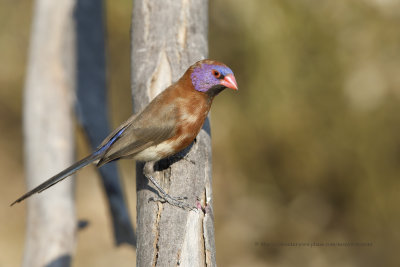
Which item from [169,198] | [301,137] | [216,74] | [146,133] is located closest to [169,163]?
[146,133]

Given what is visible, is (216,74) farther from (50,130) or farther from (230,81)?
(50,130)

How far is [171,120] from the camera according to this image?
125 inches

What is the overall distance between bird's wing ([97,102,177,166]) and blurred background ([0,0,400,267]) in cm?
341

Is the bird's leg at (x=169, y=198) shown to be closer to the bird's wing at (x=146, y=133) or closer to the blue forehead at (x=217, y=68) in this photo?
the bird's wing at (x=146, y=133)

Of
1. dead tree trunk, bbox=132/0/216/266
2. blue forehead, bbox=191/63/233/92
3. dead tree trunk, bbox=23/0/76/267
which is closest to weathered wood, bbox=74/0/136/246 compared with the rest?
dead tree trunk, bbox=23/0/76/267

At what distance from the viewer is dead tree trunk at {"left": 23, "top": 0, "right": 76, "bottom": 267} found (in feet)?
13.0

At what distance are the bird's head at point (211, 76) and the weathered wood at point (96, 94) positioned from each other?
1383 mm

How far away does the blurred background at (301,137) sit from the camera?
6.07 m

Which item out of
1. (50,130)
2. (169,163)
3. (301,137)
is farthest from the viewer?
(301,137)

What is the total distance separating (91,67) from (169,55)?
135 centimetres

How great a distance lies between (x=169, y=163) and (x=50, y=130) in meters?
1.53

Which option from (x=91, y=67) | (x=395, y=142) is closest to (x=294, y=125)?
(x=395, y=142)

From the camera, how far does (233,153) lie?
670 cm

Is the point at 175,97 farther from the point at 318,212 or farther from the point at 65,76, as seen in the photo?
the point at 318,212
